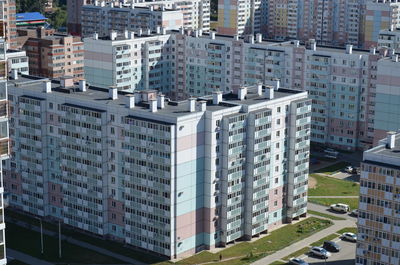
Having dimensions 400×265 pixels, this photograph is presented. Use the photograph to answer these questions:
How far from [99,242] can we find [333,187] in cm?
5649

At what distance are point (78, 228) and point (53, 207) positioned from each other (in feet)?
24.9

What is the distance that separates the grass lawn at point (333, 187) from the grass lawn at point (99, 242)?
4658cm

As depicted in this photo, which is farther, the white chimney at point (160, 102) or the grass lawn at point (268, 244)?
the white chimney at point (160, 102)

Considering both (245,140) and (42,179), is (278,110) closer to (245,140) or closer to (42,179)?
(245,140)

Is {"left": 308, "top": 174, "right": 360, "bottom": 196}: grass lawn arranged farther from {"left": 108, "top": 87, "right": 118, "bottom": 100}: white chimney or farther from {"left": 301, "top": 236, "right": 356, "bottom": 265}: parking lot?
{"left": 108, "top": 87, "right": 118, "bottom": 100}: white chimney

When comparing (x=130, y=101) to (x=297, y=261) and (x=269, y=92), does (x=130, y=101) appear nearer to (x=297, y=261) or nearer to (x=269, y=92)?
(x=269, y=92)

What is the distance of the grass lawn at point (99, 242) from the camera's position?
126 m

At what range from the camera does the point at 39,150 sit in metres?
140

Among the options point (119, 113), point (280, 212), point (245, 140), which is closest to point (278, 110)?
point (245, 140)

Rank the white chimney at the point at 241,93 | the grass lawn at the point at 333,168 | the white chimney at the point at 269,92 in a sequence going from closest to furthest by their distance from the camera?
1. the white chimney at the point at 269,92
2. the white chimney at the point at 241,93
3. the grass lawn at the point at 333,168

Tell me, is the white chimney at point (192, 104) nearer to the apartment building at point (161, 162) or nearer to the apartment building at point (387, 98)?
the apartment building at point (161, 162)

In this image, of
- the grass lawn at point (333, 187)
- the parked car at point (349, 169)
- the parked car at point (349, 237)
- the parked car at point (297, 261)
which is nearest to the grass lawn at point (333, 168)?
the parked car at point (349, 169)

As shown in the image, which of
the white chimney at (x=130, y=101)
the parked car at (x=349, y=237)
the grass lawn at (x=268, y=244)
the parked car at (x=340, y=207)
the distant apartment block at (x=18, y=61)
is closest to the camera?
the grass lawn at (x=268, y=244)

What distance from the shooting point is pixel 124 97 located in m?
136
